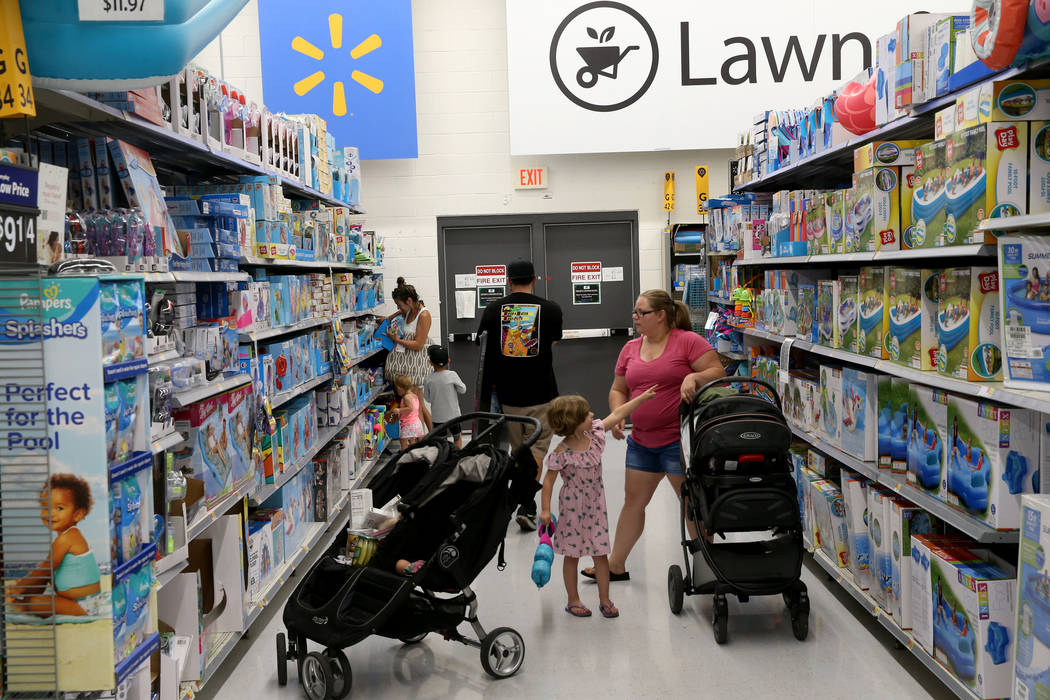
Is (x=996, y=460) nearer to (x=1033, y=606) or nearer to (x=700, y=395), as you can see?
(x=1033, y=606)

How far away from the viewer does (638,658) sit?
3.80 meters

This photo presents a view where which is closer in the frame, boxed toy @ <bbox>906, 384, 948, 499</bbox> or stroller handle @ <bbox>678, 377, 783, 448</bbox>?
boxed toy @ <bbox>906, 384, 948, 499</bbox>

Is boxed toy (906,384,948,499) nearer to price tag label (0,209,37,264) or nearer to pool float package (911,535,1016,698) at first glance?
pool float package (911,535,1016,698)

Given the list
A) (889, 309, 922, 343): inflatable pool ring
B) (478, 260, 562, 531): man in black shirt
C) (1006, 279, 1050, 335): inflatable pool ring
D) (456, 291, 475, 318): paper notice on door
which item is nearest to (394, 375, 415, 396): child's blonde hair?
(478, 260, 562, 531): man in black shirt

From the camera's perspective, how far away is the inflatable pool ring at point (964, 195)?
9.30 feet

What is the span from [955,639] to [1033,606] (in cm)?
78

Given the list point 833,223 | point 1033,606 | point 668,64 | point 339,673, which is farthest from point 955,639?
point 668,64

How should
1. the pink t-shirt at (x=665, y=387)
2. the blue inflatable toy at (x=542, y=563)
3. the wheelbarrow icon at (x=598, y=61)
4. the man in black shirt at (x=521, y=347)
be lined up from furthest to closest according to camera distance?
the wheelbarrow icon at (x=598, y=61) < the man in black shirt at (x=521, y=347) < the pink t-shirt at (x=665, y=387) < the blue inflatable toy at (x=542, y=563)

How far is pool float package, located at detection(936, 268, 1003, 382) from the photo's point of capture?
288 centimetres

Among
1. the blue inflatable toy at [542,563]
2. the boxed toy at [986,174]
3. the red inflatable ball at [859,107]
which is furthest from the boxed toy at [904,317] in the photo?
the blue inflatable toy at [542,563]

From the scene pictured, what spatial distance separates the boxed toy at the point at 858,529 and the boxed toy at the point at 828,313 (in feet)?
2.17

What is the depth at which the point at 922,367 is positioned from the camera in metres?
3.32

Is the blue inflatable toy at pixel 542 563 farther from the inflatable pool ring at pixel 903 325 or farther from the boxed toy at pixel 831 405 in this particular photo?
the inflatable pool ring at pixel 903 325

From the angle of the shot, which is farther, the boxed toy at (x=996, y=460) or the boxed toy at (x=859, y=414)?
the boxed toy at (x=859, y=414)
